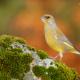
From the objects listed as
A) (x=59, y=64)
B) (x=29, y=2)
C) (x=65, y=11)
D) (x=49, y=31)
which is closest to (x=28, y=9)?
(x=29, y=2)

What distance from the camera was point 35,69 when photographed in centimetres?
883

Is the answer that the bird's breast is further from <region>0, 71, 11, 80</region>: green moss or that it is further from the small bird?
<region>0, 71, 11, 80</region>: green moss

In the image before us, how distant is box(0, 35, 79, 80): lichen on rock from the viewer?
8.74 m

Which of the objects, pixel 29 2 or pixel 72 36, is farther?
pixel 29 2

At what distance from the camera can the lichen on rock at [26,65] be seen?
874 cm

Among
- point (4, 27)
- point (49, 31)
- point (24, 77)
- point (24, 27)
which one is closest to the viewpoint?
point (24, 77)

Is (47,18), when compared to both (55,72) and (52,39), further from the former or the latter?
(55,72)

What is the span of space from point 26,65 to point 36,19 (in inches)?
378

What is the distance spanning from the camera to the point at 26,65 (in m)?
8.84

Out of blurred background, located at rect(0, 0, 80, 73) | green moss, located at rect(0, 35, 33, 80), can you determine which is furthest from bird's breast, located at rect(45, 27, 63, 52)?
blurred background, located at rect(0, 0, 80, 73)

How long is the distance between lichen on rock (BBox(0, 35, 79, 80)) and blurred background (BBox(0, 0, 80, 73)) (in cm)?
746

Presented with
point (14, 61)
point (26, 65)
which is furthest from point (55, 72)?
point (14, 61)

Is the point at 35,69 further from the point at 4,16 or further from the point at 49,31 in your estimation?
the point at 4,16

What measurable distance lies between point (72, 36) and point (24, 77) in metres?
8.58
